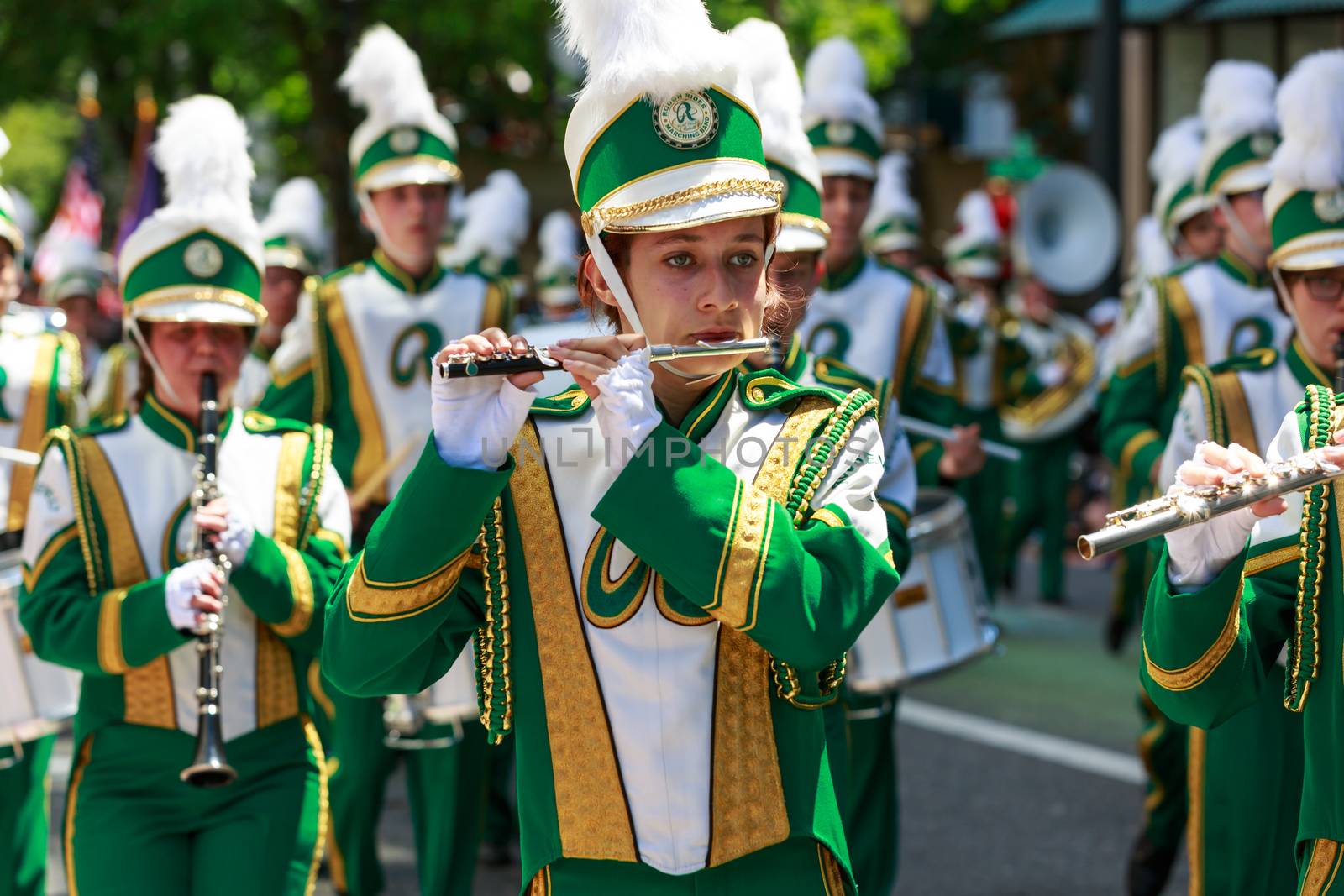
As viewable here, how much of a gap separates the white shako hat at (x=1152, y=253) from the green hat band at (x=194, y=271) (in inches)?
232

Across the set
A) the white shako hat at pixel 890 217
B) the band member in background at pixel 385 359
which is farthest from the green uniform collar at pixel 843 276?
the white shako hat at pixel 890 217

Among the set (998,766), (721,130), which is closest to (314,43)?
(998,766)

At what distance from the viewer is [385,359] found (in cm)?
669

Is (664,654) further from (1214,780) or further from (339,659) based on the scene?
(1214,780)

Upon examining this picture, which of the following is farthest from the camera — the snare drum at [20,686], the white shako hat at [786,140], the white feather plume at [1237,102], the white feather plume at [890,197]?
the white feather plume at [890,197]

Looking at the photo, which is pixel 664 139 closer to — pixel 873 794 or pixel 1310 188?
pixel 1310 188

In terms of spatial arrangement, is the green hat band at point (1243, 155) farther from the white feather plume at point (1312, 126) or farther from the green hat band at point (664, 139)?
the green hat band at point (664, 139)

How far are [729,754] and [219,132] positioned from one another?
8.73 ft

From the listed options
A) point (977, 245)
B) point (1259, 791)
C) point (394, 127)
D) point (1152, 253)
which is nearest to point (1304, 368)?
point (1259, 791)

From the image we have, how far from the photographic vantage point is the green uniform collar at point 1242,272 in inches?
268

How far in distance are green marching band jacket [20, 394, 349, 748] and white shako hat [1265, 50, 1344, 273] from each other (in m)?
2.17

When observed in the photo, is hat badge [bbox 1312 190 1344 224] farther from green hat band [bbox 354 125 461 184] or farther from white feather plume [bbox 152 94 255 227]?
green hat band [bbox 354 125 461 184]

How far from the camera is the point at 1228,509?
2807mm

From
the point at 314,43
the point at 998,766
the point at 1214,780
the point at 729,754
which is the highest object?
the point at 314,43
